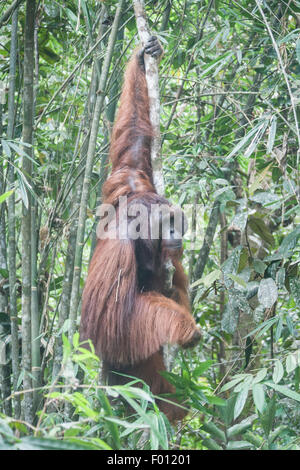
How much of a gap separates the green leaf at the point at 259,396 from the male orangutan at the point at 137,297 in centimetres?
54

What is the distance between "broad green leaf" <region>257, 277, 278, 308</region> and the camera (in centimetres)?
264

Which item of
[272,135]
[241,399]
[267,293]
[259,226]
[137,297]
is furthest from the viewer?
[259,226]

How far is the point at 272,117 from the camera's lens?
8.61 feet

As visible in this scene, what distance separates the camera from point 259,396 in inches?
82.6

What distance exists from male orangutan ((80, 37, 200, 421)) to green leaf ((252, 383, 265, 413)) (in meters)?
0.54

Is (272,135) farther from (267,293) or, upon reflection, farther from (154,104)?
(267,293)

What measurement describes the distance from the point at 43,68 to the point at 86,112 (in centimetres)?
95

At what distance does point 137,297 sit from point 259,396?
3.10 feet

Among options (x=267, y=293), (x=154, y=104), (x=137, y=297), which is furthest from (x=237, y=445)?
(x=154, y=104)

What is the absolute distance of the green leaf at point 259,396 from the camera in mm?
2049

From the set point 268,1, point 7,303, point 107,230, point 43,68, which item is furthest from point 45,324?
point 268,1

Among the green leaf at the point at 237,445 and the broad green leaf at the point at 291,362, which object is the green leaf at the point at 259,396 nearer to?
the broad green leaf at the point at 291,362

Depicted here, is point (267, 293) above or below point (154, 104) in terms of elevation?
below

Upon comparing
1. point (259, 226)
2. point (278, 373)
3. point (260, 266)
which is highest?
point (259, 226)
